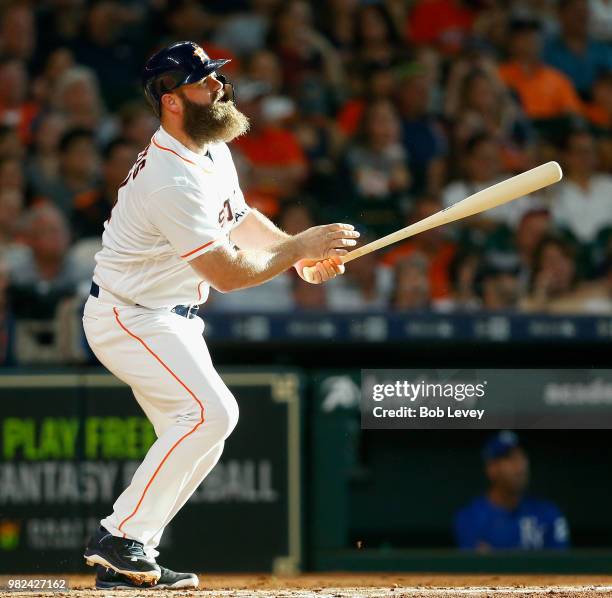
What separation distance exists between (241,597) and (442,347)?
184 cm

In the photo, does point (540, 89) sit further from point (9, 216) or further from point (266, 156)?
point (9, 216)

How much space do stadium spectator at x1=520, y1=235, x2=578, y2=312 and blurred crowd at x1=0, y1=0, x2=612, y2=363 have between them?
0.04ft

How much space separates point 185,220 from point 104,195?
3.63 metres

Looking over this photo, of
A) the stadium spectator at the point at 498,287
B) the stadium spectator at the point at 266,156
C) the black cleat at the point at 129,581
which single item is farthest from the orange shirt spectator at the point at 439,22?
the black cleat at the point at 129,581

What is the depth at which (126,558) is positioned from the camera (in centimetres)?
400

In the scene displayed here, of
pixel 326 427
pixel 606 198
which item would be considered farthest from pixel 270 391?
pixel 606 198

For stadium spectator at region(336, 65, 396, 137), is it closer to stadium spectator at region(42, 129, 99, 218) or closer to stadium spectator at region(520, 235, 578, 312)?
stadium spectator at region(42, 129, 99, 218)

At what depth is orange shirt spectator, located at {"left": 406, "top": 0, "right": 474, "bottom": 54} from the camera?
9.24 meters

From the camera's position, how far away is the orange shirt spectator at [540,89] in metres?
8.85

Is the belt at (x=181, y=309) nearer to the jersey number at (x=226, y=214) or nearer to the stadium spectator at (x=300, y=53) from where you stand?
the jersey number at (x=226, y=214)

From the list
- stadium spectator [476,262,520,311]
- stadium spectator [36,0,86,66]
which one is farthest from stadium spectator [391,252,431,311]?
stadium spectator [36,0,86,66]

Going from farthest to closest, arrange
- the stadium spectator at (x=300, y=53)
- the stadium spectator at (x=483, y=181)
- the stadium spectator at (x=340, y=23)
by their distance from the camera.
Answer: the stadium spectator at (x=340, y=23)
the stadium spectator at (x=300, y=53)
the stadium spectator at (x=483, y=181)

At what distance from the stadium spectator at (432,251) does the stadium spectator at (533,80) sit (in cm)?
165

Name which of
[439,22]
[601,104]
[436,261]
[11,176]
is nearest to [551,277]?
[436,261]
